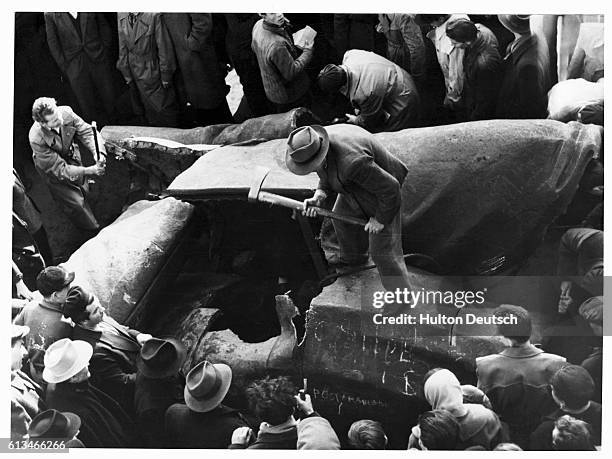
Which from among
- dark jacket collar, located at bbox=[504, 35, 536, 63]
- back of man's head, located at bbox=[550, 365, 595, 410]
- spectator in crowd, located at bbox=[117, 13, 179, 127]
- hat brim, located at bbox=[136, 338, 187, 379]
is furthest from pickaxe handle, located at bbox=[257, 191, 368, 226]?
back of man's head, located at bbox=[550, 365, 595, 410]

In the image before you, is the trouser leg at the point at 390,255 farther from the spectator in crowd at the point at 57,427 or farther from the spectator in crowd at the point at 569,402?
the spectator in crowd at the point at 57,427

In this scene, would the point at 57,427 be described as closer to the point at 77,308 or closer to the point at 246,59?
the point at 77,308

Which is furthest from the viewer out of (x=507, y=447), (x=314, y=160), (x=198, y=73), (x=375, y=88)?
(x=198, y=73)

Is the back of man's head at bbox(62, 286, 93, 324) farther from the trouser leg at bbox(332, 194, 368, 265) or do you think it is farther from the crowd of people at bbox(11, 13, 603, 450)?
the trouser leg at bbox(332, 194, 368, 265)

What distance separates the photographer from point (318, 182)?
696cm

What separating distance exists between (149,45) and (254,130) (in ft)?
3.30

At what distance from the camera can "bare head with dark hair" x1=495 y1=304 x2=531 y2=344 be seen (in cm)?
691

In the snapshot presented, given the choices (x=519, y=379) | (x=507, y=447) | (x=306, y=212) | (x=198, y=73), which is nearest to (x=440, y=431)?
(x=507, y=447)

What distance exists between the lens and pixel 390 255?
6.96 metres

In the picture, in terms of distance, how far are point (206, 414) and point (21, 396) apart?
1.33 m

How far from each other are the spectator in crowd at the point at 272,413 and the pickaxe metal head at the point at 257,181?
127cm

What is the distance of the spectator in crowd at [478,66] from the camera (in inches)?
277

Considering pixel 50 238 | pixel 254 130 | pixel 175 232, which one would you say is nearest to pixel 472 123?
pixel 254 130
